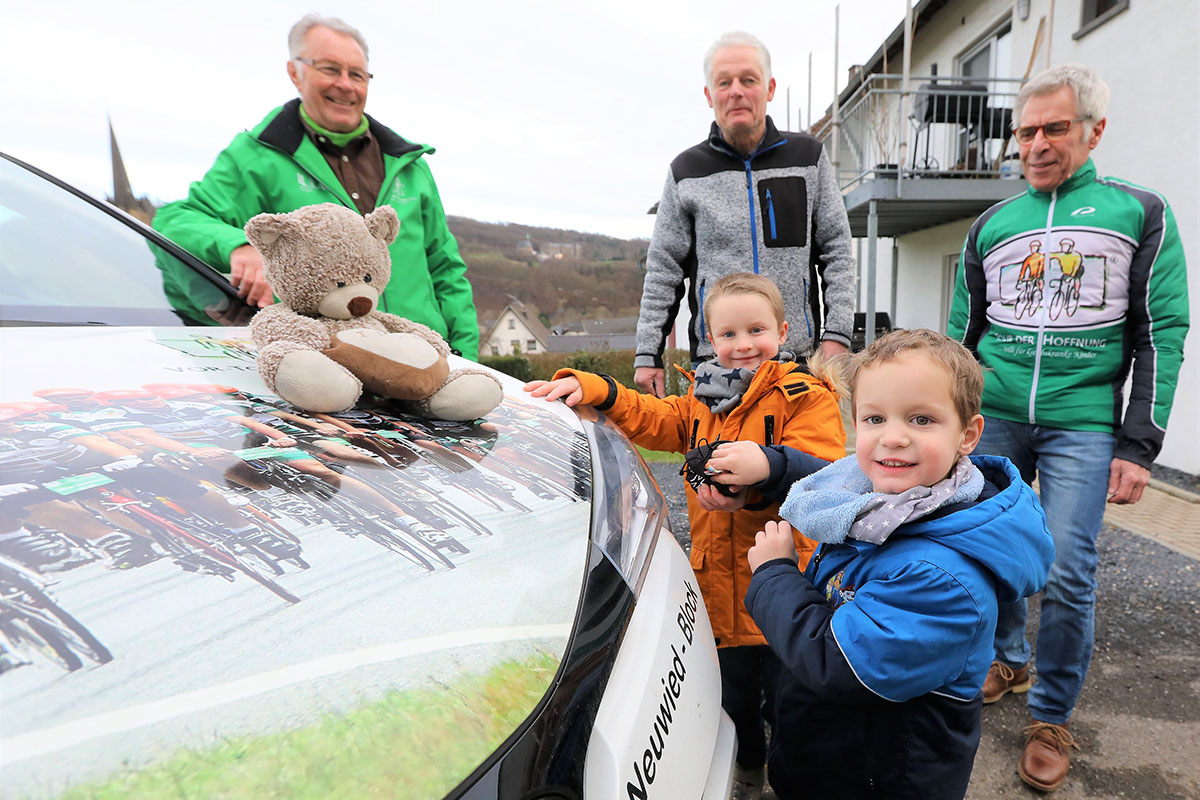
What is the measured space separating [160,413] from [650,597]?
0.84 m

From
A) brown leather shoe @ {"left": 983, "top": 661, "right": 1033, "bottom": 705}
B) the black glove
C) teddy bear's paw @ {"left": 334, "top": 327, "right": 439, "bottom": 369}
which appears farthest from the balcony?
teddy bear's paw @ {"left": 334, "top": 327, "right": 439, "bottom": 369}

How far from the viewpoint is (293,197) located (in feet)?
6.73

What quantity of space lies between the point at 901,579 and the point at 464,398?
34.5 inches

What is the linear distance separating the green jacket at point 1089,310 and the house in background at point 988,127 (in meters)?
4.25

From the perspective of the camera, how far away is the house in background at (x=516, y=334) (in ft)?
39.5

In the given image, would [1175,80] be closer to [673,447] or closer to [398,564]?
[673,447]

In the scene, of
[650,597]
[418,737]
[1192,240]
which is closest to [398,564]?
[418,737]

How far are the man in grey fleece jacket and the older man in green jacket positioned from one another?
0.85 metres

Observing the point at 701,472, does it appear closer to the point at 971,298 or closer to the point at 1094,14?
the point at 971,298

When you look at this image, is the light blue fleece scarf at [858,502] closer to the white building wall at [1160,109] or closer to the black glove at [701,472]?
the black glove at [701,472]

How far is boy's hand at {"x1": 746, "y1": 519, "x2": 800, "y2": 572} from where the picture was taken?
3.97ft

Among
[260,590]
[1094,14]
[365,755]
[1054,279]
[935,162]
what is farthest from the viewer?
[935,162]

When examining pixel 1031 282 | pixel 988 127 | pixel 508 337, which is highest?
pixel 988 127

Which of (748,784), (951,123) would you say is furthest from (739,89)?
(951,123)
